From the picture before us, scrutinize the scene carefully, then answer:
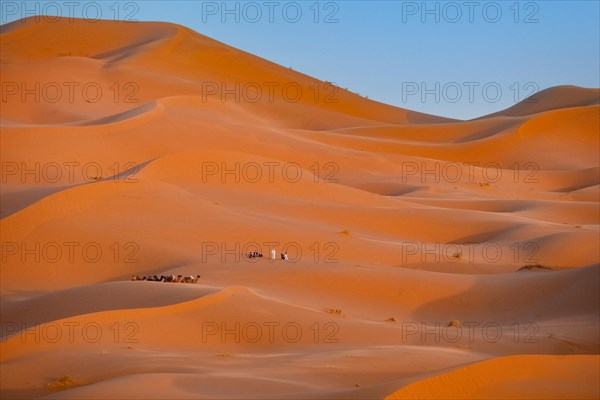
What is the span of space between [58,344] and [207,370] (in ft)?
5.55

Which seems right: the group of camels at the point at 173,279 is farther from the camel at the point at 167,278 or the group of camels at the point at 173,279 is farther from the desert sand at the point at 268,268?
the desert sand at the point at 268,268

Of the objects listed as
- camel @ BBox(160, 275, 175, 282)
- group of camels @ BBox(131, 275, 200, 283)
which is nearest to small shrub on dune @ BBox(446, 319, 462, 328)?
group of camels @ BBox(131, 275, 200, 283)

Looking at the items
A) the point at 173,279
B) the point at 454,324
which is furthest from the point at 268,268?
the point at 454,324

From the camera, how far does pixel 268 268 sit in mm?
12711

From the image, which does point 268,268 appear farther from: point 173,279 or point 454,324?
point 454,324

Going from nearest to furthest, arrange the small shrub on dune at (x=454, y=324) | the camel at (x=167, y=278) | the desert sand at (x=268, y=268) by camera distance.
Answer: the desert sand at (x=268, y=268), the small shrub on dune at (x=454, y=324), the camel at (x=167, y=278)

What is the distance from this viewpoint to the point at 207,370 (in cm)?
734

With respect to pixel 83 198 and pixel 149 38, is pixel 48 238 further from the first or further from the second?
pixel 149 38

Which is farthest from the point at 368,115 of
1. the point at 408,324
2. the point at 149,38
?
the point at 408,324

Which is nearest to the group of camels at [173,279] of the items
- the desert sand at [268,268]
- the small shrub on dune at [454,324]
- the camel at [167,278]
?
the camel at [167,278]

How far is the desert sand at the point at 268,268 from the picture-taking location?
285 inches

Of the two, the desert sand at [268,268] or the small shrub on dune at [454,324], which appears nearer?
the desert sand at [268,268]

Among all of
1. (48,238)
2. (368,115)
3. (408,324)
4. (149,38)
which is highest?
(149,38)

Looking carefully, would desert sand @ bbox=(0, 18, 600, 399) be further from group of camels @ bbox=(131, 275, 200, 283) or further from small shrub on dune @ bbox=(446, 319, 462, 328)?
group of camels @ bbox=(131, 275, 200, 283)
